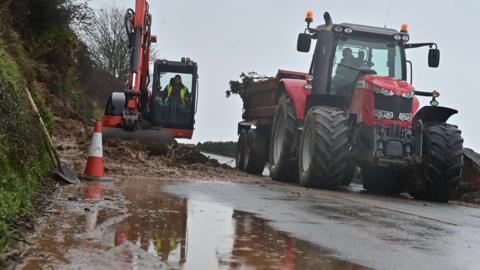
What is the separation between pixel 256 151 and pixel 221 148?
16712 millimetres

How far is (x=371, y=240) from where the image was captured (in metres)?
5.45

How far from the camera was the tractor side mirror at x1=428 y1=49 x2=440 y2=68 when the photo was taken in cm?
1262

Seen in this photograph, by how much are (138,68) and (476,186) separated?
7.62 metres

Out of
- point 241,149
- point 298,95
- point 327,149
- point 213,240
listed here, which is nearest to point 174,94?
point 241,149

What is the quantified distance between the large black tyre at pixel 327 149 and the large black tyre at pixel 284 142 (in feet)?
6.31

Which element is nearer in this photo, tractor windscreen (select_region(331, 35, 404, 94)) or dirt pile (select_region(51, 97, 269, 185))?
dirt pile (select_region(51, 97, 269, 185))

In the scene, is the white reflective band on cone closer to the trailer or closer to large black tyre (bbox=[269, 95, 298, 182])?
large black tyre (bbox=[269, 95, 298, 182])

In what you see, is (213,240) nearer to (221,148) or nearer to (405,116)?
(405,116)

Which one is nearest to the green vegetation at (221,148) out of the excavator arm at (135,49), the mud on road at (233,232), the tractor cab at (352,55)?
the excavator arm at (135,49)

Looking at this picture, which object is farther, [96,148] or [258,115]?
[258,115]

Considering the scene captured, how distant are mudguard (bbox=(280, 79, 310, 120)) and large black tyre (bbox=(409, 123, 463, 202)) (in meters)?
2.80

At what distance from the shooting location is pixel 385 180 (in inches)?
517

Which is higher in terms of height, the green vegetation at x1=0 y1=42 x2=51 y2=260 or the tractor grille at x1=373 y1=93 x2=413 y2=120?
the tractor grille at x1=373 y1=93 x2=413 y2=120

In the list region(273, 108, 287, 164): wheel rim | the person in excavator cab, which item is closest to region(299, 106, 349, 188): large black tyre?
region(273, 108, 287, 164): wheel rim
